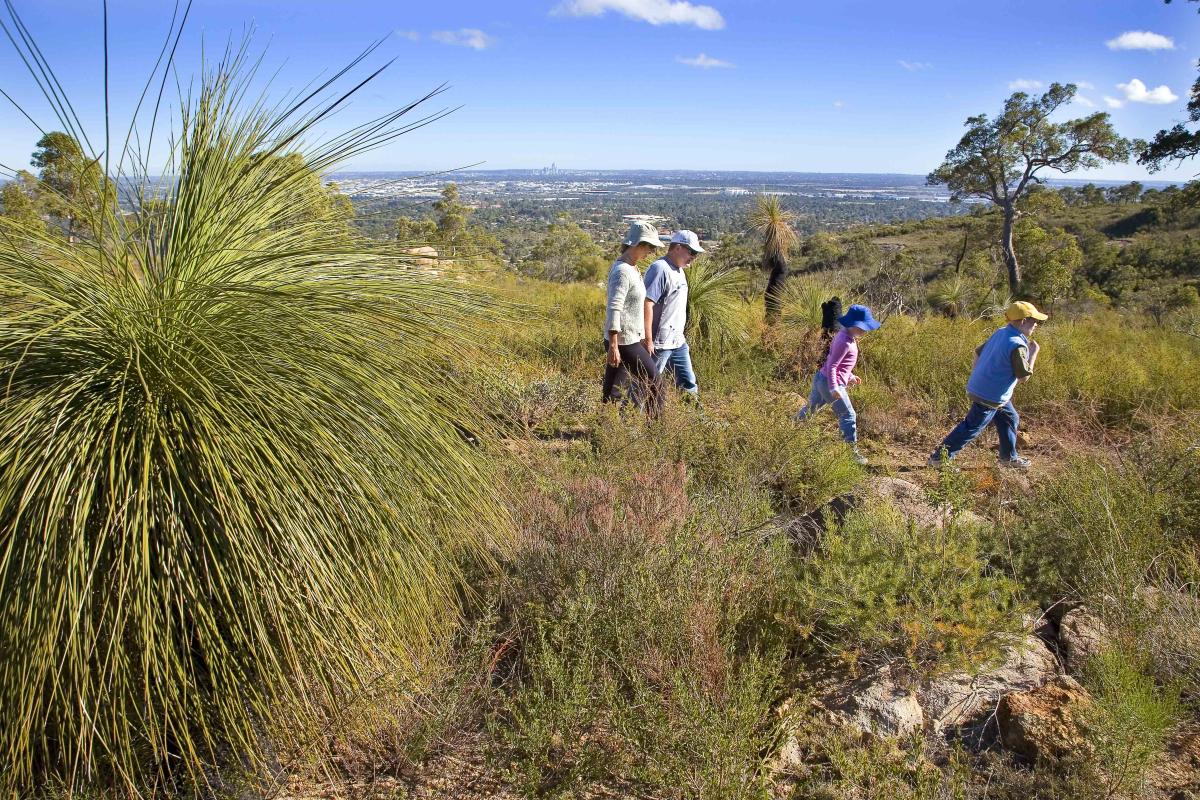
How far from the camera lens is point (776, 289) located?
9453 millimetres

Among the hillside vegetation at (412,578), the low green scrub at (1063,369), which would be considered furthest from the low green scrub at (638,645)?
the low green scrub at (1063,369)

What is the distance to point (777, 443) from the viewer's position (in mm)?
4145

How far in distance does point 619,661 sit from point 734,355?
18.1ft

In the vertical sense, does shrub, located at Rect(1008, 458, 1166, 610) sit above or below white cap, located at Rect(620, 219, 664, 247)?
below

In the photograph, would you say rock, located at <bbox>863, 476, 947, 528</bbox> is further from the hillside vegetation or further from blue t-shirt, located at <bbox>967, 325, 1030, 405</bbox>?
blue t-shirt, located at <bbox>967, 325, 1030, 405</bbox>

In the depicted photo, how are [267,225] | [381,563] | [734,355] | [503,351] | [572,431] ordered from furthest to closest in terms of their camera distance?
[734,355]
[572,431]
[503,351]
[267,225]
[381,563]

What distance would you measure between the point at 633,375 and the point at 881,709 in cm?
294

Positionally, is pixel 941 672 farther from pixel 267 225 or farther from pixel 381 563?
pixel 267 225

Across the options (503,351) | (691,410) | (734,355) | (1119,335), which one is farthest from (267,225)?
(1119,335)

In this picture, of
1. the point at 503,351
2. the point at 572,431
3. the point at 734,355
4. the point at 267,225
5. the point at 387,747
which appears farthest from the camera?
the point at 734,355

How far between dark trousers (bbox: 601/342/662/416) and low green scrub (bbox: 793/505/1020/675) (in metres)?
2.08

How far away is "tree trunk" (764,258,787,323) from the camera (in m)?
8.88

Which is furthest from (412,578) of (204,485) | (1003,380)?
(1003,380)

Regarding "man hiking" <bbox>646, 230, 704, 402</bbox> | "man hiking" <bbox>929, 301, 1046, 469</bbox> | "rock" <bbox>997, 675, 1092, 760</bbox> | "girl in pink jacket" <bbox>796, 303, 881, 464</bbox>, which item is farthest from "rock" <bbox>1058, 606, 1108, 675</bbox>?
"man hiking" <bbox>646, 230, 704, 402</bbox>
